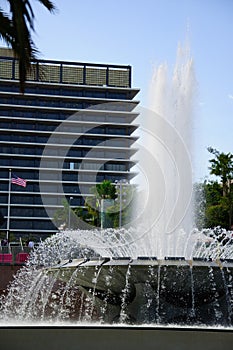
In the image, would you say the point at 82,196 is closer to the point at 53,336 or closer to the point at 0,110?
the point at 0,110

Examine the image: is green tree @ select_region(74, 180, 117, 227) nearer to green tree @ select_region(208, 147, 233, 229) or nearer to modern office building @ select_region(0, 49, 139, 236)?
modern office building @ select_region(0, 49, 139, 236)

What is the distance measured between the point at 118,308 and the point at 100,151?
91.5 metres

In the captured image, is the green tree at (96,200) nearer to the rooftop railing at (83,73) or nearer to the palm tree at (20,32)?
the rooftop railing at (83,73)

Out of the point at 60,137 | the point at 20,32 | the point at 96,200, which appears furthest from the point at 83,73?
the point at 20,32

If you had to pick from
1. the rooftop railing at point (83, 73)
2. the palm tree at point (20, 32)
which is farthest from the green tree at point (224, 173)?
the rooftop railing at point (83, 73)

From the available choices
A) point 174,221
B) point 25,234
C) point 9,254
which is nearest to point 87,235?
point 174,221

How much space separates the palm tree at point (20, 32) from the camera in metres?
8.30

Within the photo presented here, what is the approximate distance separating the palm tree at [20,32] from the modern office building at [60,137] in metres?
87.0

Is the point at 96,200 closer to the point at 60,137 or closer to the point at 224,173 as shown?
the point at 60,137

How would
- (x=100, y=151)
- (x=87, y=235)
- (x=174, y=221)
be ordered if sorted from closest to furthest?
(x=87, y=235), (x=174, y=221), (x=100, y=151)

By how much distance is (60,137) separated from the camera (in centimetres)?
10231

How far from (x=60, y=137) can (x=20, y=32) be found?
94337mm

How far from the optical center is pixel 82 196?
323ft

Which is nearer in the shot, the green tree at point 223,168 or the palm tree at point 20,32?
the palm tree at point 20,32
